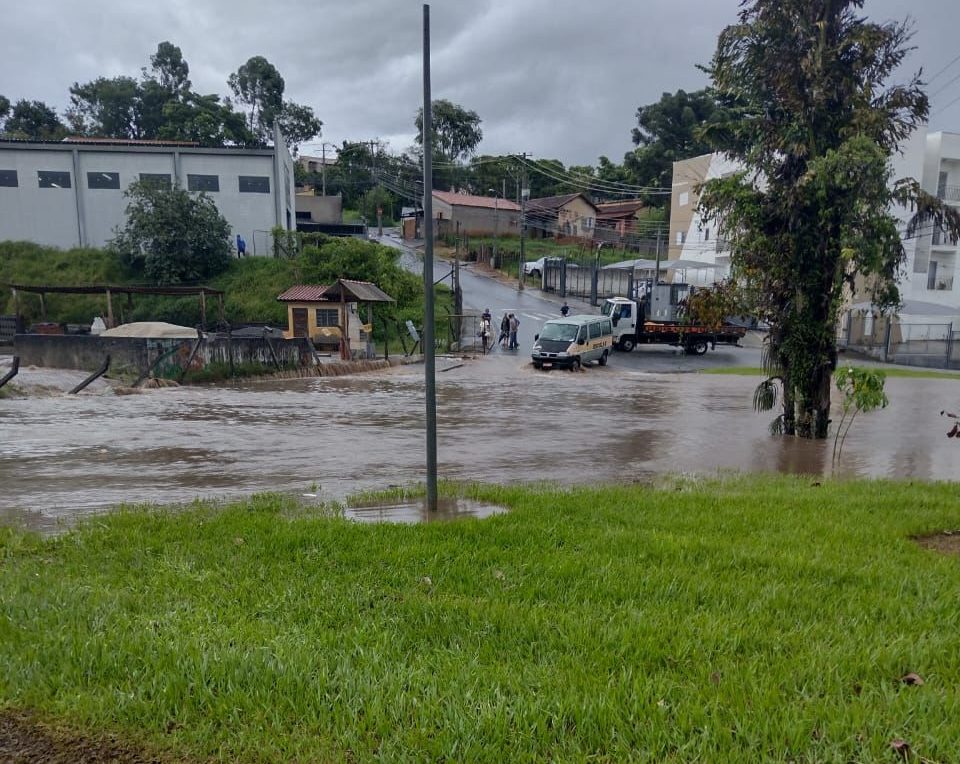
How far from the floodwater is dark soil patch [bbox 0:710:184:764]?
198 inches

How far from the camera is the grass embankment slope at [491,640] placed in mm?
2893

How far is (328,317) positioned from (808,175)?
21.8 m

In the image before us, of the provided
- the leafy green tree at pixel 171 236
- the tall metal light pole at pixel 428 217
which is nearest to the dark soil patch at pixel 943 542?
the tall metal light pole at pixel 428 217


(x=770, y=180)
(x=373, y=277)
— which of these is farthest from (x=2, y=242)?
(x=770, y=180)

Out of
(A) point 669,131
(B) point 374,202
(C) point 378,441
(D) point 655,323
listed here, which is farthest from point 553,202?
(C) point 378,441

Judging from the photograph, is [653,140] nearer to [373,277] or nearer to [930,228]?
[930,228]

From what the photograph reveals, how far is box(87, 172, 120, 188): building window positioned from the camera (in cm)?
4306

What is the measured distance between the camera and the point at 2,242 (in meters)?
42.2

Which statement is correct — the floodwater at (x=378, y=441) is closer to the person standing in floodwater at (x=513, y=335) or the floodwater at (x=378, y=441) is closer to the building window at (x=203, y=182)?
the person standing in floodwater at (x=513, y=335)

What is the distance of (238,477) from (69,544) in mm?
4870

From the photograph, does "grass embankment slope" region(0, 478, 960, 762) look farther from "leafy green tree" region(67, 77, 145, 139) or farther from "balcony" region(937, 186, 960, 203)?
"leafy green tree" region(67, 77, 145, 139)

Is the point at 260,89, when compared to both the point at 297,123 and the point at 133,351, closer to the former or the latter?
the point at 297,123

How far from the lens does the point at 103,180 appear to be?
43.2m

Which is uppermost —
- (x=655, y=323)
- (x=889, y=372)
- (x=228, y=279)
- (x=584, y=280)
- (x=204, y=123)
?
(x=204, y=123)
